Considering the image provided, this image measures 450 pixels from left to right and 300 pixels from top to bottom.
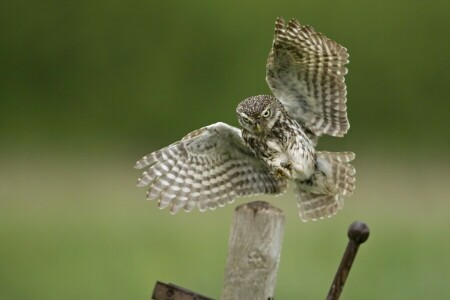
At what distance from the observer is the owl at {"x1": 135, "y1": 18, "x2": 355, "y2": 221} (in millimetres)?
7762

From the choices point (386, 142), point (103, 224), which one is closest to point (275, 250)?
point (103, 224)

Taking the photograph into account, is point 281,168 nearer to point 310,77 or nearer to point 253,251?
point 310,77

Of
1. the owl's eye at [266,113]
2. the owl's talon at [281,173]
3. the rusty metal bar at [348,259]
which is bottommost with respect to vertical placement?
the owl's talon at [281,173]

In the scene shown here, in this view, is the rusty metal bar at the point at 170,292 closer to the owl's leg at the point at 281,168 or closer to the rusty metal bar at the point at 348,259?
the rusty metal bar at the point at 348,259

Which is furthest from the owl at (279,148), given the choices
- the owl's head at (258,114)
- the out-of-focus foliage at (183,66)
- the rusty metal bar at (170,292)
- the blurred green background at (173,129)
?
the out-of-focus foliage at (183,66)

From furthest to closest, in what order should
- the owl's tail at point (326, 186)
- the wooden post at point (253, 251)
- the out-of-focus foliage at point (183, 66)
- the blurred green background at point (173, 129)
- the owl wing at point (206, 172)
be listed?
the out-of-focus foliage at point (183, 66)
the blurred green background at point (173, 129)
the owl's tail at point (326, 186)
the owl wing at point (206, 172)
the wooden post at point (253, 251)

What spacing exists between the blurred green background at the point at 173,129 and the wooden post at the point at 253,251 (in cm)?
511

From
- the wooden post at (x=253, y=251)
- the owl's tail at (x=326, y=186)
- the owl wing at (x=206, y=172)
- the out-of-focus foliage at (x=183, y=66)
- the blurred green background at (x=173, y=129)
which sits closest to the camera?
the wooden post at (x=253, y=251)

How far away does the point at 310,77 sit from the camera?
→ 8062mm

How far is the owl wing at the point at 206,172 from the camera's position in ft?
25.4

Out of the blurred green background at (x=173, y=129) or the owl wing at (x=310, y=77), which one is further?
the blurred green background at (x=173, y=129)

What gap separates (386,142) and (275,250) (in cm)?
950

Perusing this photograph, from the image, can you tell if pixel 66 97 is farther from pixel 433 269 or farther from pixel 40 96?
pixel 433 269

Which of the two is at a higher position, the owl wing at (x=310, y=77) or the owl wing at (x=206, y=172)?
the owl wing at (x=310, y=77)
